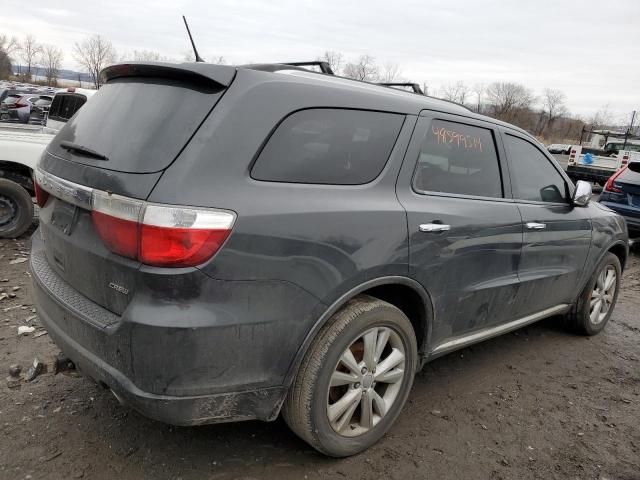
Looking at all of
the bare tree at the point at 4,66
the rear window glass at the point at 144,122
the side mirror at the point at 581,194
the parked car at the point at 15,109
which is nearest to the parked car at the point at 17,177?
the rear window glass at the point at 144,122

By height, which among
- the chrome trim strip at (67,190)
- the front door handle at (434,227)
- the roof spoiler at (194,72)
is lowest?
the front door handle at (434,227)

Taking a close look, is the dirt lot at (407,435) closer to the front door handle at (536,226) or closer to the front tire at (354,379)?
the front tire at (354,379)

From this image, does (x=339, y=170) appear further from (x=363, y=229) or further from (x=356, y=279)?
(x=356, y=279)

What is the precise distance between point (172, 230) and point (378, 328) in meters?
1.16

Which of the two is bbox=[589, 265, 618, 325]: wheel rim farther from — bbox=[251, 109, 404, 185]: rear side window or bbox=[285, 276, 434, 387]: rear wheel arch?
bbox=[251, 109, 404, 185]: rear side window

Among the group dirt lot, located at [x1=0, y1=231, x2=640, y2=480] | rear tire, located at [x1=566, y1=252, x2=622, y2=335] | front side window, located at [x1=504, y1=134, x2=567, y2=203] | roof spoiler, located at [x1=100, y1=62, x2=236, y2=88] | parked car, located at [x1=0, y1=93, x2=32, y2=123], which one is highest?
roof spoiler, located at [x1=100, y1=62, x2=236, y2=88]

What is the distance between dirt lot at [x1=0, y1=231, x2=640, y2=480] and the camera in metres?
2.48

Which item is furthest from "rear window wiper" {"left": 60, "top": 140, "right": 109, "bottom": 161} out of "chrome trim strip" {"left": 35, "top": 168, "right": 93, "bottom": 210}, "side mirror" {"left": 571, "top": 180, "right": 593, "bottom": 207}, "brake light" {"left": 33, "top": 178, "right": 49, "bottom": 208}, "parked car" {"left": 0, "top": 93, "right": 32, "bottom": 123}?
"parked car" {"left": 0, "top": 93, "right": 32, "bottom": 123}

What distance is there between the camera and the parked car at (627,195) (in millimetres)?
8062

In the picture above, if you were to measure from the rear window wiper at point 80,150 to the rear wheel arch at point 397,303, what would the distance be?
116cm

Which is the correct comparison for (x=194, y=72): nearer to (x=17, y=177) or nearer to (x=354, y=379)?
(x=354, y=379)

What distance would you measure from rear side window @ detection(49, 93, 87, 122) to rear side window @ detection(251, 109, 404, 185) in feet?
21.5

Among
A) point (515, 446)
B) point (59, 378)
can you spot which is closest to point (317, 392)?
point (515, 446)

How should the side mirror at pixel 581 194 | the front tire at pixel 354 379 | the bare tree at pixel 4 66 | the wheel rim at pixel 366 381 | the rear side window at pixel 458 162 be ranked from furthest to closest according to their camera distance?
1. the bare tree at pixel 4 66
2. the side mirror at pixel 581 194
3. the rear side window at pixel 458 162
4. the wheel rim at pixel 366 381
5. the front tire at pixel 354 379
